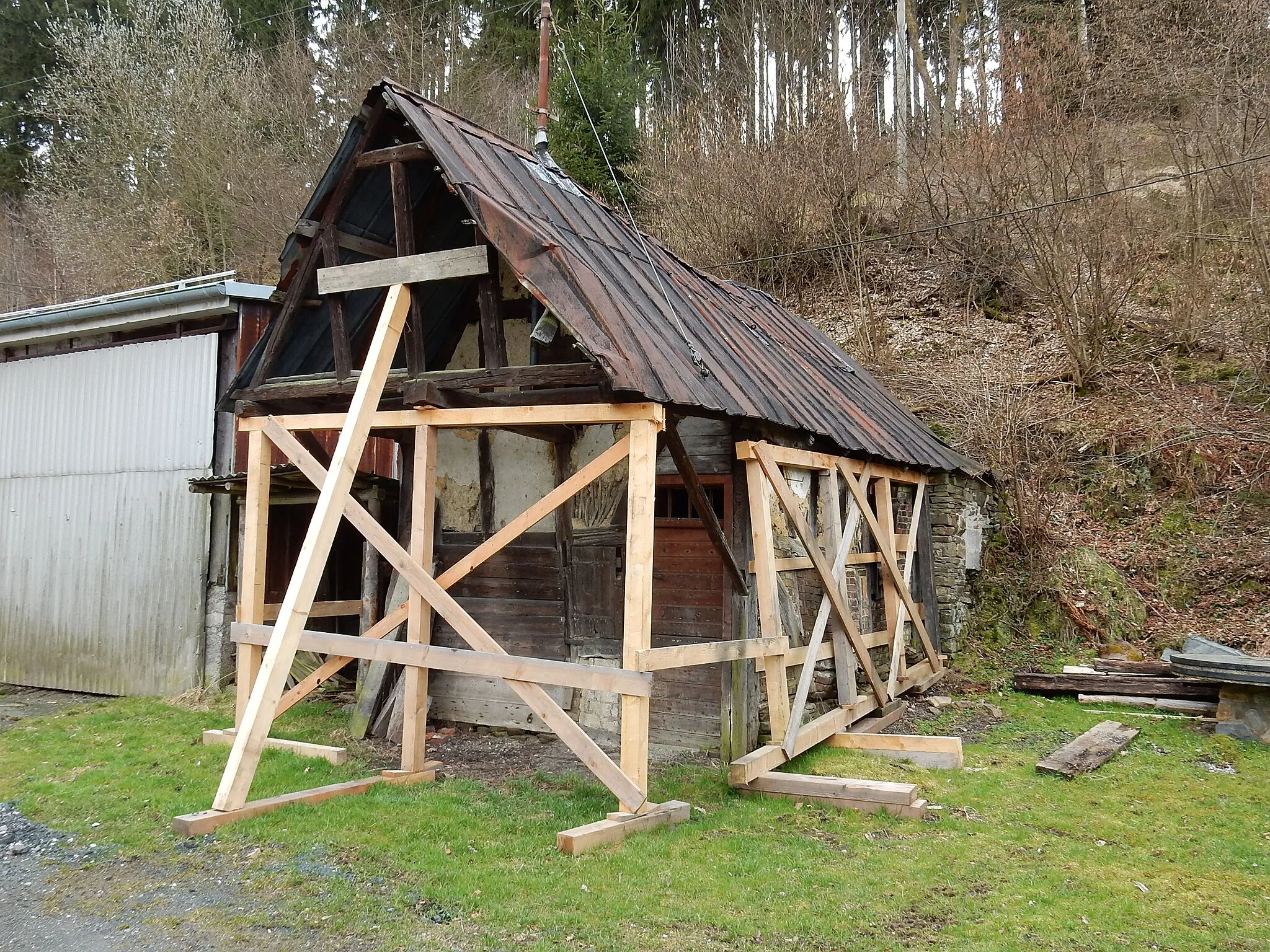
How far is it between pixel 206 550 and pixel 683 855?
26.1ft

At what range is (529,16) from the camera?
24.9 metres

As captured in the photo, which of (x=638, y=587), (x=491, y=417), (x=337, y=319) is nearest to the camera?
(x=638, y=587)

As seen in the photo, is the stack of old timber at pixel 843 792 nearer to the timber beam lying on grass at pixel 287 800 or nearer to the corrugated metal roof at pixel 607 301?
the timber beam lying on grass at pixel 287 800

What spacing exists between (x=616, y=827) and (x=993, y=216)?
1438 cm

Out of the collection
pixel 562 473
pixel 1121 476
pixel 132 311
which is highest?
pixel 132 311

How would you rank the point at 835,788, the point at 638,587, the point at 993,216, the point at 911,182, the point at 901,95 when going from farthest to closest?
the point at 901,95 → the point at 911,182 → the point at 993,216 → the point at 835,788 → the point at 638,587

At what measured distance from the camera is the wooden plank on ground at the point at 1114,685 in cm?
955

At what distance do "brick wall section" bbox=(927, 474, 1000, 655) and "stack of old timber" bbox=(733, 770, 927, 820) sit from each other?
17.6 ft

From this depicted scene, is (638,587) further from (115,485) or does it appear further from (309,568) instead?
(115,485)

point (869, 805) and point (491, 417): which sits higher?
point (491, 417)

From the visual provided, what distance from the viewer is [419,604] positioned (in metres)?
7.62

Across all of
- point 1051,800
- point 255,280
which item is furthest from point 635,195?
point 1051,800

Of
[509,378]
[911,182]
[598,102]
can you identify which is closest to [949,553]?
[509,378]

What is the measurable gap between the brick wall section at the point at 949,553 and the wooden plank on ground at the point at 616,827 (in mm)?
6699
